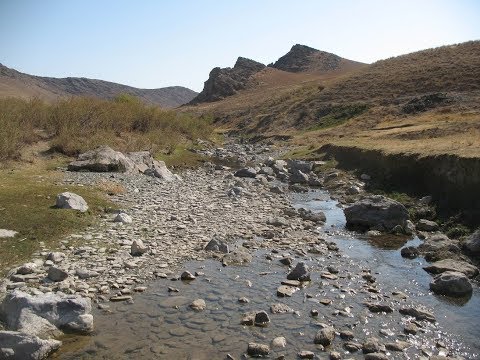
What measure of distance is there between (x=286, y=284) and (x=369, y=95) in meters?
74.1

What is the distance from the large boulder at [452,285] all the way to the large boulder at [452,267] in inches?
46.1

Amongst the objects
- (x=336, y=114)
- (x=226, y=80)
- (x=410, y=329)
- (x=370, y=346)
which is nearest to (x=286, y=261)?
(x=410, y=329)

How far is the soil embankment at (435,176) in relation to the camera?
19531 millimetres

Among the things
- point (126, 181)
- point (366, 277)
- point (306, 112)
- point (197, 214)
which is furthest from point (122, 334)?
point (306, 112)

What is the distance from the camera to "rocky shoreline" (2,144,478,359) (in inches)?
435

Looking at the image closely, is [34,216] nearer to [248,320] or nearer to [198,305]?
[198,305]

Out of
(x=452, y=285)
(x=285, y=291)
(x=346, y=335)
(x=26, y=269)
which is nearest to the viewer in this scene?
(x=346, y=335)

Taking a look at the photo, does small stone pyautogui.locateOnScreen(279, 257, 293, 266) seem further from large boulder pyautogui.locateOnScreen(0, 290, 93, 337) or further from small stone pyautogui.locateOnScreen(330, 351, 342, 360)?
large boulder pyautogui.locateOnScreen(0, 290, 93, 337)

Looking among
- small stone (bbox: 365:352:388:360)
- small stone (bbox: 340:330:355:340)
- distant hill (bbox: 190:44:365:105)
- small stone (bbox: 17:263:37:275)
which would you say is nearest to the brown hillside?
small stone (bbox: 340:330:355:340)

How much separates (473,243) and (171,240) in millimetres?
10641

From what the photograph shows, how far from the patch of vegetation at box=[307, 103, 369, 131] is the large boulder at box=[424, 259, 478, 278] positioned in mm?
55428

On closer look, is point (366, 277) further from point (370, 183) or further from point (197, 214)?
point (370, 183)

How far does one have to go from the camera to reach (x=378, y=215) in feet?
63.2

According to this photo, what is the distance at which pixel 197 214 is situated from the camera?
64.2ft
